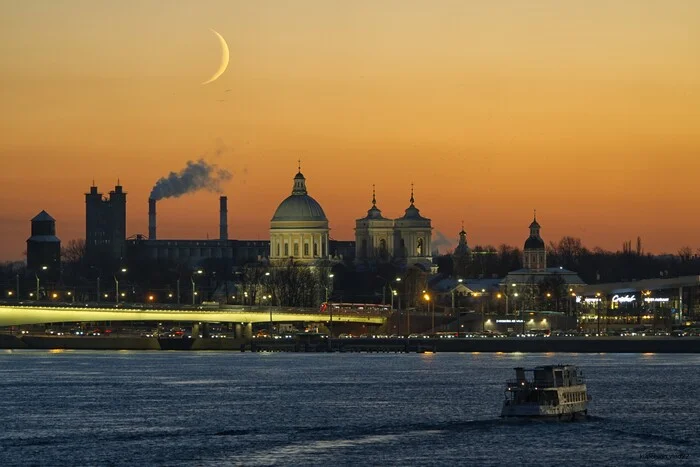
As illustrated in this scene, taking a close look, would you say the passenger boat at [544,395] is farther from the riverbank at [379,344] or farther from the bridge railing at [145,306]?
the bridge railing at [145,306]

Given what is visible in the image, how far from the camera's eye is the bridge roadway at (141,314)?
550 ft

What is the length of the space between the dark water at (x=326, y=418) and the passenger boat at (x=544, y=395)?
1.28 meters

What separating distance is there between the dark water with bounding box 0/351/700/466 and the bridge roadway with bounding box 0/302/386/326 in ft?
84.0

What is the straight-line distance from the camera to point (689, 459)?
243 feet

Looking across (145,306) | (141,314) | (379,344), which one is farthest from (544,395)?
(145,306)

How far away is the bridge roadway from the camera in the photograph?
16775 centimetres

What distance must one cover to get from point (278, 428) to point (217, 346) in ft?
345

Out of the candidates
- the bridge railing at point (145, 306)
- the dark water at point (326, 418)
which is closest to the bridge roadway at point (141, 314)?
the bridge railing at point (145, 306)

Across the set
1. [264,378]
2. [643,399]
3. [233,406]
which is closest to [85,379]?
[264,378]

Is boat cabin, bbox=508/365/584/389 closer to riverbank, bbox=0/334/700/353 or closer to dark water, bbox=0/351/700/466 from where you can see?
dark water, bbox=0/351/700/466

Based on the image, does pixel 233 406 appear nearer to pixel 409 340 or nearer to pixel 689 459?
pixel 689 459

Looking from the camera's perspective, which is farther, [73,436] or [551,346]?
[551,346]

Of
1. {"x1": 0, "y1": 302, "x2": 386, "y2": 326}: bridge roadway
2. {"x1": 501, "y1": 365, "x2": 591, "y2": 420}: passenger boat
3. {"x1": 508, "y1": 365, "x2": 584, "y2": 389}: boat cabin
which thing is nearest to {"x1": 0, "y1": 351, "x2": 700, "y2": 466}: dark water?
{"x1": 501, "y1": 365, "x2": 591, "y2": 420}: passenger boat

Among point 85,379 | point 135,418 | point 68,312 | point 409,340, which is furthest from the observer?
point 409,340
